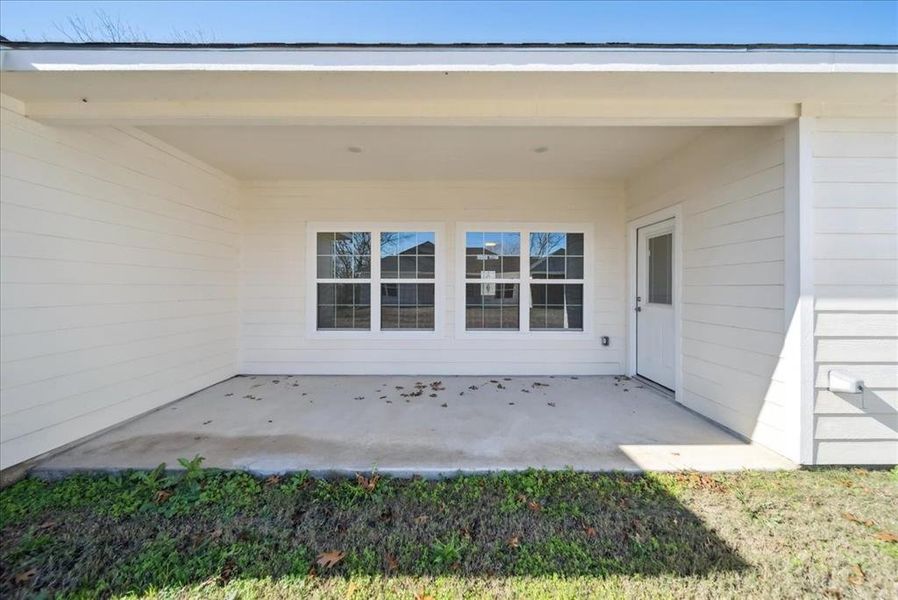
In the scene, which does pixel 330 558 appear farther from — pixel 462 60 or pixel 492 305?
pixel 492 305

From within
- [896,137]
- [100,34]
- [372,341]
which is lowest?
[372,341]

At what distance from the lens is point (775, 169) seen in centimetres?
296

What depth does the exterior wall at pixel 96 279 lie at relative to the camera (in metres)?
2.77

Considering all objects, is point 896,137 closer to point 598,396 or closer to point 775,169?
point 775,169

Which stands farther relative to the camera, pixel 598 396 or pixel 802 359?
pixel 598 396

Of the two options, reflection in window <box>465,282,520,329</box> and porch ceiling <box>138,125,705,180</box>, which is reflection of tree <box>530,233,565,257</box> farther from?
porch ceiling <box>138,125,705,180</box>

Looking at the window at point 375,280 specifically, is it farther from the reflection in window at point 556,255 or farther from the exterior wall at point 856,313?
the exterior wall at point 856,313

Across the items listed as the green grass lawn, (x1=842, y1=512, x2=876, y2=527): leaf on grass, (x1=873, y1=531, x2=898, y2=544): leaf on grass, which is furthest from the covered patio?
(x1=873, y1=531, x2=898, y2=544): leaf on grass

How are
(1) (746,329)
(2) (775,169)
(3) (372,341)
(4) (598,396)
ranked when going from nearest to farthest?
1. (2) (775,169)
2. (1) (746,329)
3. (4) (598,396)
4. (3) (372,341)

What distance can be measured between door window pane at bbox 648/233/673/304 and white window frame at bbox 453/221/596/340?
0.79m

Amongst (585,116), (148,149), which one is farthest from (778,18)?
(148,149)

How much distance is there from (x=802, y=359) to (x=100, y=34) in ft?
30.3

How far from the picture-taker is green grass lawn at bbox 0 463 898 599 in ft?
5.77

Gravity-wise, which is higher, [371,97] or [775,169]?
[371,97]
